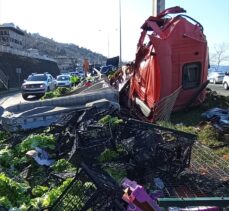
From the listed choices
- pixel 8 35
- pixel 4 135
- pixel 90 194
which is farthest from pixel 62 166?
pixel 8 35

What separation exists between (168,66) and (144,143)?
631cm

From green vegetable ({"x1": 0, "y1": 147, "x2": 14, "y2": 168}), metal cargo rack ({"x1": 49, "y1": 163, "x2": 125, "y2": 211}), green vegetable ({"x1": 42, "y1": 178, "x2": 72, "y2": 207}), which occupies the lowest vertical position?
green vegetable ({"x1": 0, "y1": 147, "x2": 14, "y2": 168})

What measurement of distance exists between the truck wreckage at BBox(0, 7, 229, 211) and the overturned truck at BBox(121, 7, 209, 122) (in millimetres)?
31

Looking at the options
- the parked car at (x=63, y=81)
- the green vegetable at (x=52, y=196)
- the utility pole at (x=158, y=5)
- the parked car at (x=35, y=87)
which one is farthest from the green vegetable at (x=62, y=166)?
the parked car at (x=63, y=81)

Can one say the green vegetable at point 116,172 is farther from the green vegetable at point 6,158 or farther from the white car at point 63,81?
the white car at point 63,81

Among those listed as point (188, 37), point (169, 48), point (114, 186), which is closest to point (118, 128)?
point (114, 186)

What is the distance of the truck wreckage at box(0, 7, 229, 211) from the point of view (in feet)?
16.5

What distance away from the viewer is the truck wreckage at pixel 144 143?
5035 mm

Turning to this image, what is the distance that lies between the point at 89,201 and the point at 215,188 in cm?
258

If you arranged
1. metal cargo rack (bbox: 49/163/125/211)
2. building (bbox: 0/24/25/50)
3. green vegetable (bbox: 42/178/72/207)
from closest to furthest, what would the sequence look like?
metal cargo rack (bbox: 49/163/125/211)
green vegetable (bbox: 42/178/72/207)
building (bbox: 0/24/25/50)

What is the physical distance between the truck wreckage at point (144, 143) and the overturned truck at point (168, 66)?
0.03m

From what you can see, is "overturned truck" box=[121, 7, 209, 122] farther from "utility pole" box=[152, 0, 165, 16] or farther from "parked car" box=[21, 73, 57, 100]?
"parked car" box=[21, 73, 57, 100]

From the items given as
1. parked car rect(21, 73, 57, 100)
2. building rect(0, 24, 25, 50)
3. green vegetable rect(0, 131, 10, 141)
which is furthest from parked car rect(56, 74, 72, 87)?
building rect(0, 24, 25, 50)

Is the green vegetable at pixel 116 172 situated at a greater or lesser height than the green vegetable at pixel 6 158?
greater
